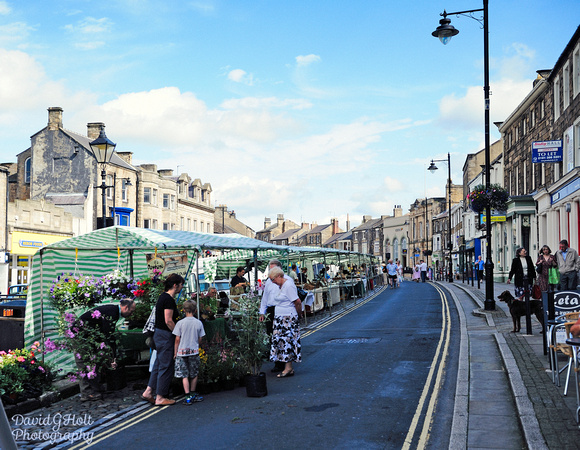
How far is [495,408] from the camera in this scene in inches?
283

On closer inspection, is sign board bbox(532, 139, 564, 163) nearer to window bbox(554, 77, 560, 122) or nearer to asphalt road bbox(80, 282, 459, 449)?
window bbox(554, 77, 560, 122)

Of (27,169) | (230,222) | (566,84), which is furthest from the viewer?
(230,222)

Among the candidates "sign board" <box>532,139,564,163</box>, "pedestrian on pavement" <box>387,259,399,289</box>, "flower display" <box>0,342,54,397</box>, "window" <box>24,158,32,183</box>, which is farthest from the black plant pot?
"window" <box>24,158,32,183</box>

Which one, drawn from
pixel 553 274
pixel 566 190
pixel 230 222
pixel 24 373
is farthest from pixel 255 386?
pixel 230 222

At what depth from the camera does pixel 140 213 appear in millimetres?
49938

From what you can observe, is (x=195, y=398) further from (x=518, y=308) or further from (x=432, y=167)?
(x=432, y=167)

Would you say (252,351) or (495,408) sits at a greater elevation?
(252,351)

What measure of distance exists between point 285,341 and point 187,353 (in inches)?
87.1

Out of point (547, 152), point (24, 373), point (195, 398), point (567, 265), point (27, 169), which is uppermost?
point (27, 169)

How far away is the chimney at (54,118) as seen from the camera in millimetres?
44469

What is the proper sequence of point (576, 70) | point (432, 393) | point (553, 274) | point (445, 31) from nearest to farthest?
point (432, 393) < point (553, 274) < point (445, 31) < point (576, 70)

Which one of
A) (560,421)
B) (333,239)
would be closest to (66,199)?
(560,421)

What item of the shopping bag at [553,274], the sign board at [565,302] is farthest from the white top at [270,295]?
the shopping bag at [553,274]

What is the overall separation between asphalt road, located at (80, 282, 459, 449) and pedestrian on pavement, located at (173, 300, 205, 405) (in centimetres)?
29
